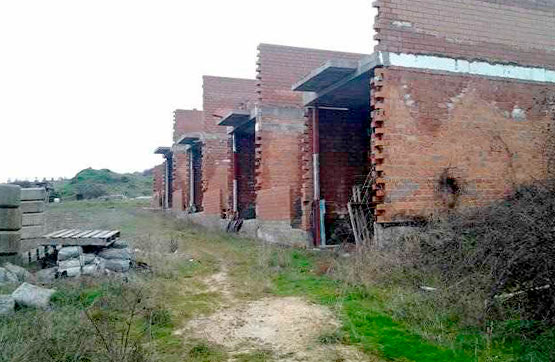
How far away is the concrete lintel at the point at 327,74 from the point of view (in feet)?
31.4

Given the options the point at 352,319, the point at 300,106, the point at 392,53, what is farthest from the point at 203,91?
the point at 352,319

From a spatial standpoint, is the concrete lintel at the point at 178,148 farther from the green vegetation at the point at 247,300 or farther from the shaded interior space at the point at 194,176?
the green vegetation at the point at 247,300

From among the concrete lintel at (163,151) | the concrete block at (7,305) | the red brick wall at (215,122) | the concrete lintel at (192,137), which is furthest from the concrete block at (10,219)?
the concrete lintel at (163,151)

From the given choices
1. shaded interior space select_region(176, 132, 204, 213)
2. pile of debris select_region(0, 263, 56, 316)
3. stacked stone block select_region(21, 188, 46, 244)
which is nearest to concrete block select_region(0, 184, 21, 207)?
stacked stone block select_region(21, 188, 46, 244)

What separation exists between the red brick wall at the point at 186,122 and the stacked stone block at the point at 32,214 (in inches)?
719

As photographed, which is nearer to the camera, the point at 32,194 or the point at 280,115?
the point at 32,194

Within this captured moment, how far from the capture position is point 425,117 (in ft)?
30.5

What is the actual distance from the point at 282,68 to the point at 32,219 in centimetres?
917

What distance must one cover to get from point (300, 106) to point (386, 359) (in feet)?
38.4

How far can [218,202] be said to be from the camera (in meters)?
18.5

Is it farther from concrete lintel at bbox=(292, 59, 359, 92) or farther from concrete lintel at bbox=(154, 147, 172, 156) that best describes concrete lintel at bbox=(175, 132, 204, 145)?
concrete lintel at bbox=(292, 59, 359, 92)

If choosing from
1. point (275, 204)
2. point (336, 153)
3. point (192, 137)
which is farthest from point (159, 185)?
point (336, 153)

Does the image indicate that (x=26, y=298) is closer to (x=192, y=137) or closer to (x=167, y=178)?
(x=192, y=137)

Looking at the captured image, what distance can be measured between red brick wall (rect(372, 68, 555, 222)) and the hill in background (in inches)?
1394
